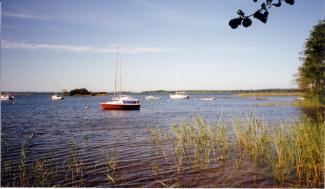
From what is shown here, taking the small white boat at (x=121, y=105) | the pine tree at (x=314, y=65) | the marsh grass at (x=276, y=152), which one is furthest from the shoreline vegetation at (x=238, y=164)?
the small white boat at (x=121, y=105)

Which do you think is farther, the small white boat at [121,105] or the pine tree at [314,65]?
the small white boat at [121,105]

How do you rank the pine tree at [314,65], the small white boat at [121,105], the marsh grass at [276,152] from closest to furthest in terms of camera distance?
1. the marsh grass at [276,152]
2. the pine tree at [314,65]
3. the small white boat at [121,105]

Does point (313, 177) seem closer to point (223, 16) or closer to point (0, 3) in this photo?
point (223, 16)

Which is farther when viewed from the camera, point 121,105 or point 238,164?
point 121,105

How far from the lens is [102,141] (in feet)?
24.0

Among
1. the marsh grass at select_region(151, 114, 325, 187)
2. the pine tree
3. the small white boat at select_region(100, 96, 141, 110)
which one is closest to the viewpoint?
the marsh grass at select_region(151, 114, 325, 187)

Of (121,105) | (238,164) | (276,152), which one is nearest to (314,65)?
(276,152)

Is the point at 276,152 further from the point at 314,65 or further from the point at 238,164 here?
the point at 314,65

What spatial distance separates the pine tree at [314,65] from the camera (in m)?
4.66

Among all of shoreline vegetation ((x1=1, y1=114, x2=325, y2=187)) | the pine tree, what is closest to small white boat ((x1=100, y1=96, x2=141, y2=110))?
the pine tree

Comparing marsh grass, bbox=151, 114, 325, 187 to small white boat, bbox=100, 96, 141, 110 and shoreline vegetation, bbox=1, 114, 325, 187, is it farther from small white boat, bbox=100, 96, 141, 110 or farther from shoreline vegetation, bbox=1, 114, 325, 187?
small white boat, bbox=100, 96, 141, 110

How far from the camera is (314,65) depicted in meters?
7.95

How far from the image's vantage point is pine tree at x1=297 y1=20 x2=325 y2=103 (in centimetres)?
466

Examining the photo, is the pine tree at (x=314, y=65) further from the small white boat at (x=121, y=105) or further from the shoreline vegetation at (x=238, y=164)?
the small white boat at (x=121, y=105)
